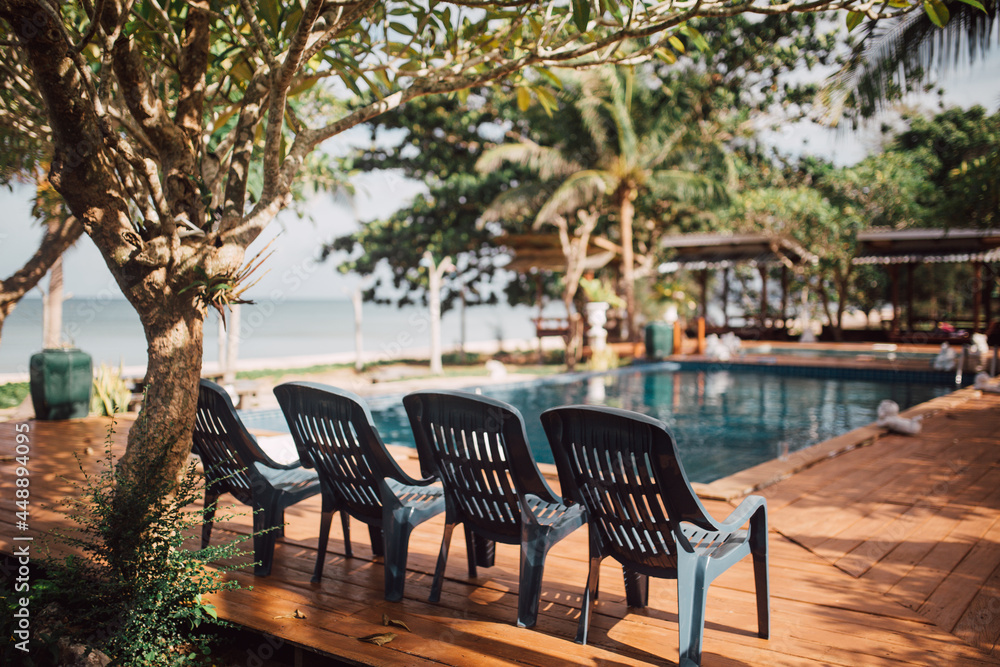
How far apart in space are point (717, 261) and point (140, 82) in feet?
58.9

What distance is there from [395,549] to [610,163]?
1466 centimetres

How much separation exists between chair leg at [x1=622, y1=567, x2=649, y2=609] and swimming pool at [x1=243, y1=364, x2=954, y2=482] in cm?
341

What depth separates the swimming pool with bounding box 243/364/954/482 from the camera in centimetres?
746

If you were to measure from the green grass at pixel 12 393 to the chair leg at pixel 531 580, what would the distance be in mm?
8437

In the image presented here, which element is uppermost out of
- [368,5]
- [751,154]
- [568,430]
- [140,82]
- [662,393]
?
[751,154]

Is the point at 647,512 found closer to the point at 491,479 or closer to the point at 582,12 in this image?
the point at 491,479

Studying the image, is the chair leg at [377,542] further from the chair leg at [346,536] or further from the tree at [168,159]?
the tree at [168,159]

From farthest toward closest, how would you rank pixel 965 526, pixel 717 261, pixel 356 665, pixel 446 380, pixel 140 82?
pixel 717 261 → pixel 446 380 → pixel 965 526 → pixel 140 82 → pixel 356 665

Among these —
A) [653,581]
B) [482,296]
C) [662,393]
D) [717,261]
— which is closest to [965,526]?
[653,581]

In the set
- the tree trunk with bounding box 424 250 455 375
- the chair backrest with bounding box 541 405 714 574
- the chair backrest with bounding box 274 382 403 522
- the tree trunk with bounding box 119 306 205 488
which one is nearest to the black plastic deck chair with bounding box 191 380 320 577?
the chair backrest with bounding box 274 382 403 522

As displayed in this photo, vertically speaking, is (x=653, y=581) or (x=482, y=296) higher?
(x=482, y=296)

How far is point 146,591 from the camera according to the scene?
2391mm

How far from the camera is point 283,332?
53.2m

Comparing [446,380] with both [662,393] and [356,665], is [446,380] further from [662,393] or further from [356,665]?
[356,665]
